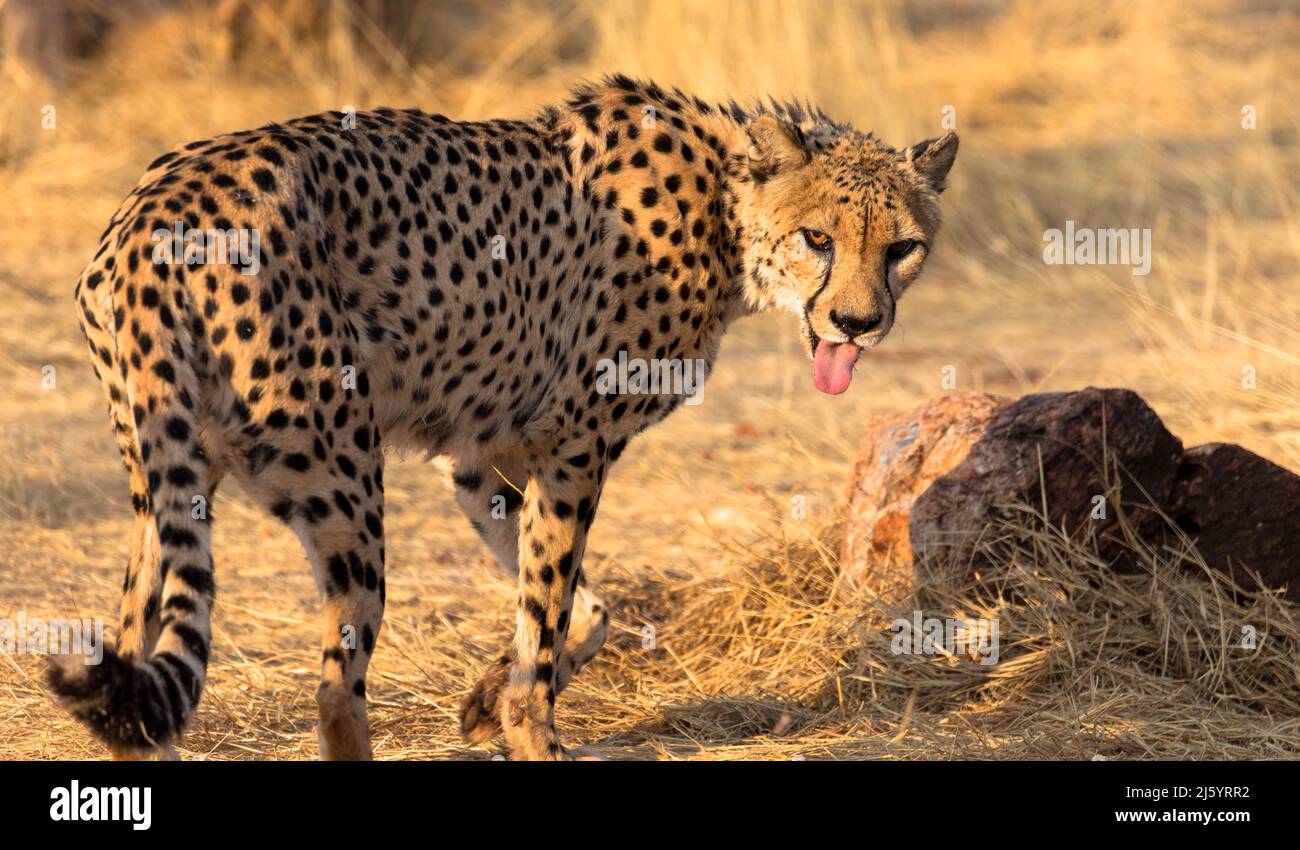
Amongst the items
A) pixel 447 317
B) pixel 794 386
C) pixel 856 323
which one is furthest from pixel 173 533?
pixel 794 386

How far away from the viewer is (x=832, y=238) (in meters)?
4.67

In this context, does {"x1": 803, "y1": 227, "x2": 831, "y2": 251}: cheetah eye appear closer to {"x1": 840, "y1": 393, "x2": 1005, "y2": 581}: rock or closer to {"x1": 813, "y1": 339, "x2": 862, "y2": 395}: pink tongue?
{"x1": 813, "y1": 339, "x2": 862, "y2": 395}: pink tongue

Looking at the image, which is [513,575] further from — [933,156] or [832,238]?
[933,156]

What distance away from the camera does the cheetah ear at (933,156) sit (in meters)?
4.87

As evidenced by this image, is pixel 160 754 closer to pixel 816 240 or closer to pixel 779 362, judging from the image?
pixel 816 240

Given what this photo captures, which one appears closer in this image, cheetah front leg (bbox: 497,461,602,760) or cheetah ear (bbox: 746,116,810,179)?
cheetah front leg (bbox: 497,461,602,760)

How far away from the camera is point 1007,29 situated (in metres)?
13.2

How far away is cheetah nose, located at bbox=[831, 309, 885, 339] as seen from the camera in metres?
4.56

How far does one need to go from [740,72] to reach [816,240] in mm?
5829

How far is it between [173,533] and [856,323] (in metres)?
1.91

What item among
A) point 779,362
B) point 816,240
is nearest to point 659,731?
→ point 816,240

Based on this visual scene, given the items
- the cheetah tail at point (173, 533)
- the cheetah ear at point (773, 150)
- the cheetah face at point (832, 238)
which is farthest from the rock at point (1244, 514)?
the cheetah tail at point (173, 533)

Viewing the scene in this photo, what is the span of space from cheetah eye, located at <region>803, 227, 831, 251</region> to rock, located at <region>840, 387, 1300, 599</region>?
0.80 metres

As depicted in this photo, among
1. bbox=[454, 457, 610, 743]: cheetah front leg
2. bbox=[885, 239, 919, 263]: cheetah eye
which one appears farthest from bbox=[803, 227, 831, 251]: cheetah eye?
bbox=[454, 457, 610, 743]: cheetah front leg
